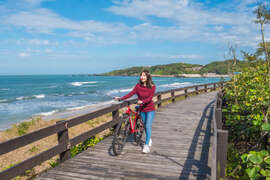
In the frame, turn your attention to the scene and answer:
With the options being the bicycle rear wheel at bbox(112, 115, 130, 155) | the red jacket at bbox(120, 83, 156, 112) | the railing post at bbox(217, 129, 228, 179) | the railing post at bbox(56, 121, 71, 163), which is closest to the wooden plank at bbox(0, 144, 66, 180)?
the railing post at bbox(56, 121, 71, 163)

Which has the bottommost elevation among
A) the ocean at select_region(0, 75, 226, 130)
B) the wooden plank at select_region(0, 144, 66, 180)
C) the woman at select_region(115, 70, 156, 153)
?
the ocean at select_region(0, 75, 226, 130)

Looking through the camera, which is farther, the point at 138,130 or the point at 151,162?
the point at 138,130

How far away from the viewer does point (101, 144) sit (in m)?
6.00

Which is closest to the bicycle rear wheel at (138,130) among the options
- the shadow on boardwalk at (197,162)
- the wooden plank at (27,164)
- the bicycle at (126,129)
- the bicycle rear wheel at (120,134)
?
the bicycle at (126,129)

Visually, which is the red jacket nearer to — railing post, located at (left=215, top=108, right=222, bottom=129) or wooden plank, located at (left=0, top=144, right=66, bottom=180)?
railing post, located at (left=215, top=108, right=222, bottom=129)

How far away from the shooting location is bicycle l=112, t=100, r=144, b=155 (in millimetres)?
4984

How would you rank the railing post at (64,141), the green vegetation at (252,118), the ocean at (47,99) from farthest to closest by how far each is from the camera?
the ocean at (47,99), the railing post at (64,141), the green vegetation at (252,118)

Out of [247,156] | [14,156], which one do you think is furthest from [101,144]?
[14,156]

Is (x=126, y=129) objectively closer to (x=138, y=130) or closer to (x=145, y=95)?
(x=138, y=130)

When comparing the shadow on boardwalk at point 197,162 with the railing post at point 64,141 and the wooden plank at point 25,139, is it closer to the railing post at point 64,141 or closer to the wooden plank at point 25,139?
the railing post at point 64,141

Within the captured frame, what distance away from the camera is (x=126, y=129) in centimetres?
531

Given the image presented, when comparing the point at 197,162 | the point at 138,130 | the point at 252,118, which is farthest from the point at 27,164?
the point at 252,118

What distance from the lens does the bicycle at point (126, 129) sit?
16.4 ft

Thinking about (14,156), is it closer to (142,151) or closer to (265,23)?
(142,151)
